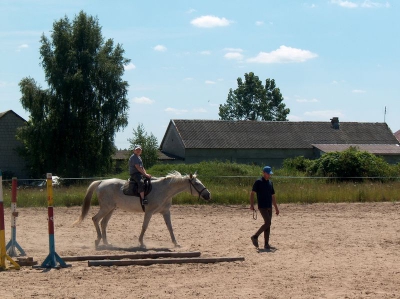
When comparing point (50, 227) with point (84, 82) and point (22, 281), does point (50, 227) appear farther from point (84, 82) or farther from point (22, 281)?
point (84, 82)

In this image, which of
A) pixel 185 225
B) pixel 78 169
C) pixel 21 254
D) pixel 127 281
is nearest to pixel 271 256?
pixel 127 281

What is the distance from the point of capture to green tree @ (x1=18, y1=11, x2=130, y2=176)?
4559 cm

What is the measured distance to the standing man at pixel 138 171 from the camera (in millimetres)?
12891

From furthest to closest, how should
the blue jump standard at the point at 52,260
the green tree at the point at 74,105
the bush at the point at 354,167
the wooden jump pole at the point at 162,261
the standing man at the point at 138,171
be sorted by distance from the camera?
1. the green tree at the point at 74,105
2. the bush at the point at 354,167
3. the standing man at the point at 138,171
4. the wooden jump pole at the point at 162,261
5. the blue jump standard at the point at 52,260

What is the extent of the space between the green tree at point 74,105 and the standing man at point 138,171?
32.9 meters

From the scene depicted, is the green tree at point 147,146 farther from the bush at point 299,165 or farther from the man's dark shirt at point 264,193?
the man's dark shirt at point 264,193

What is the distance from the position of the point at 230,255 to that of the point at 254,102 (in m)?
73.3

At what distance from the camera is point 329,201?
78.9 ft

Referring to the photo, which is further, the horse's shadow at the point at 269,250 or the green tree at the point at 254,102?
the green tree at the point at 254,102

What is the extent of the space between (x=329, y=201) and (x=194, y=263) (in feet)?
47.3

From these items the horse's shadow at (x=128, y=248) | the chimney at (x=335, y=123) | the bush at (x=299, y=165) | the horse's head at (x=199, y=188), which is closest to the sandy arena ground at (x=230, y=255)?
the horse's shadow at (x=128, y=248)

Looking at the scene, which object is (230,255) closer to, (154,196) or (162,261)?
(162,261)

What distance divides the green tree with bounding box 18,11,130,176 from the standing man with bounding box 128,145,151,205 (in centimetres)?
3286

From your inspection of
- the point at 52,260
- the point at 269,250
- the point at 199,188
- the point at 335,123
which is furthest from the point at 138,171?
the point at 335,123
